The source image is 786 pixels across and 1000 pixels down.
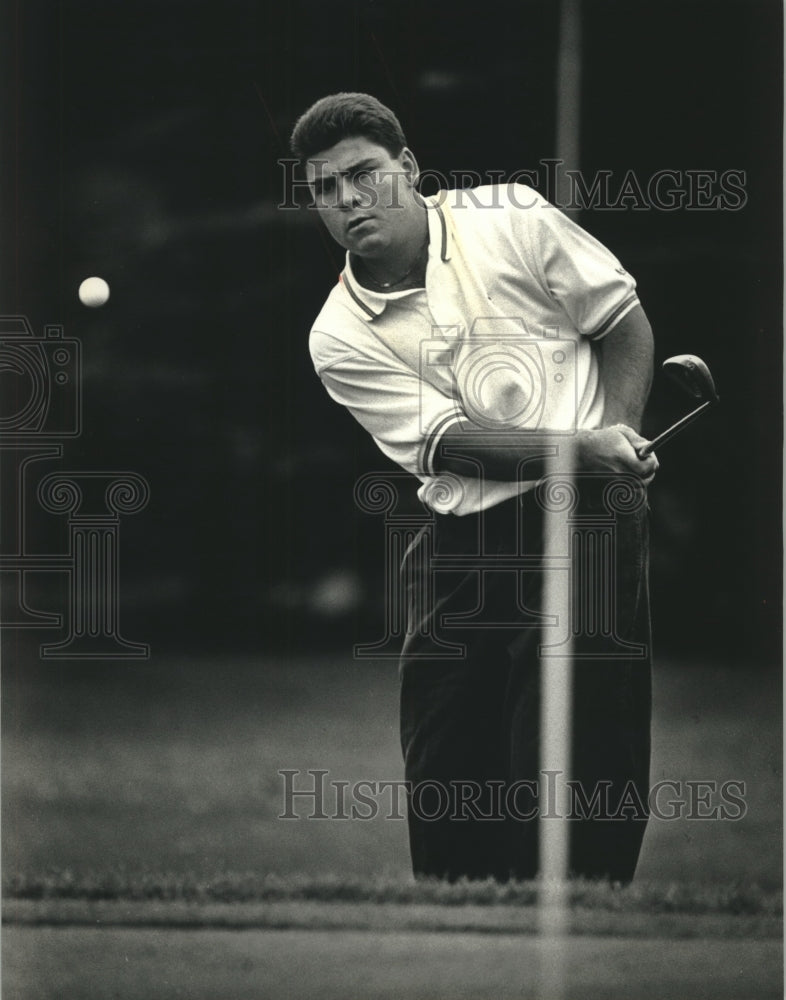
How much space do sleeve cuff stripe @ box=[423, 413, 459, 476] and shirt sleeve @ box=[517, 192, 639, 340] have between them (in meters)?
0.50

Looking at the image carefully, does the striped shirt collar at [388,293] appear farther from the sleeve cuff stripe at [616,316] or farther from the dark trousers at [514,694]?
the dark trousers at [514,694]

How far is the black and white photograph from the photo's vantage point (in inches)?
179

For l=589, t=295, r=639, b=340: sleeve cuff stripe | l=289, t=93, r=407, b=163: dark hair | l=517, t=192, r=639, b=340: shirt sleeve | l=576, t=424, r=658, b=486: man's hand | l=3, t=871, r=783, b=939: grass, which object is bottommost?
l=3, t=871, r=783, b=939: grass

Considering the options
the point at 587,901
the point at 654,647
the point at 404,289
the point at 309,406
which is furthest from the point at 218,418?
the point at 587,901

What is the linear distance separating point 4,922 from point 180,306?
2083mm

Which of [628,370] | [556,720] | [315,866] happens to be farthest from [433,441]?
[315,866]

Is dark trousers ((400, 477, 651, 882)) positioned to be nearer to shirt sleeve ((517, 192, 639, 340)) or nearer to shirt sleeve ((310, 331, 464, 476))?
shirt sleeve ((310, 331, 464, 476))

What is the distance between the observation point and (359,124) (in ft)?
15.0

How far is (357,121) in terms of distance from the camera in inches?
180

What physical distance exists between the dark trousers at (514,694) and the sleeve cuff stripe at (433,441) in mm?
177

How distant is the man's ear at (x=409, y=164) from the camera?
15.0 ft

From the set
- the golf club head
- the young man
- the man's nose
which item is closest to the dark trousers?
the young man

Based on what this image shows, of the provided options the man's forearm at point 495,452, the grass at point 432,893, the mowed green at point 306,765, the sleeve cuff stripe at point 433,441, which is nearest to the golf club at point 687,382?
the man's forearm at point 495,452

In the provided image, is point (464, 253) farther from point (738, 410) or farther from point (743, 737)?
point (743, 737)
